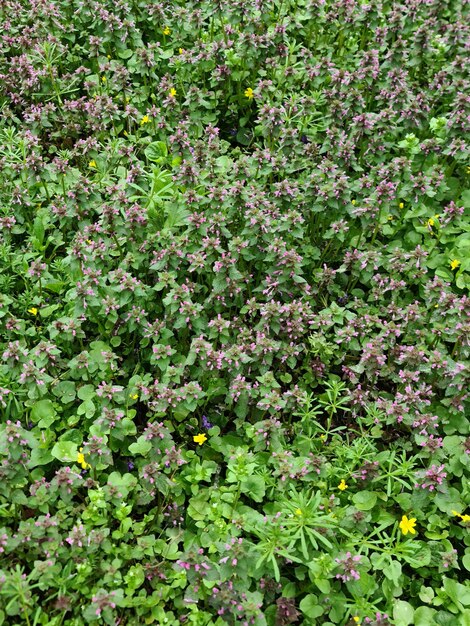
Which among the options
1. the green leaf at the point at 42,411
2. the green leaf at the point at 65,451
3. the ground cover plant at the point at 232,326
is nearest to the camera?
the ground cover plant at the point at 232,326

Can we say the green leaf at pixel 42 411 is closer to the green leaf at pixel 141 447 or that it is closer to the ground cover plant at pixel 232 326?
A: the ground cover plant at pixel 232 326

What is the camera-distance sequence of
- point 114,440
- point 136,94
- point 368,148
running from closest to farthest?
point 114,440 < point 368,148 < point 136,94

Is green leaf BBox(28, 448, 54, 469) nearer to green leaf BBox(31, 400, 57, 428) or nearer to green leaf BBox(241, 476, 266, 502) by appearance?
green leaf BBox(31, 400, 57, 428)

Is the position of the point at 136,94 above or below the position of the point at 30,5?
below

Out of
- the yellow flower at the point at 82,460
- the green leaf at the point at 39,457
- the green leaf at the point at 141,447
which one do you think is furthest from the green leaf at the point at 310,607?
the green leaf at the point at 39,457

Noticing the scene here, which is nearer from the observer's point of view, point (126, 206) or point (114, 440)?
point (114, 440)

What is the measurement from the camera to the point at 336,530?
3.47 meters

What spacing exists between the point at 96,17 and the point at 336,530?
186 inches

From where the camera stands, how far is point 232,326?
4.15 metres

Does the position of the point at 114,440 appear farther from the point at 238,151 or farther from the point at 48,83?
the point at 48,83

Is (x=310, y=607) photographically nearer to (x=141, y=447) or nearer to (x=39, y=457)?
(x=141, y=447)

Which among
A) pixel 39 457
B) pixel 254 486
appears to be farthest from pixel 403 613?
pixel 39 457

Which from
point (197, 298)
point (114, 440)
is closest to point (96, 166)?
point (197, 298)

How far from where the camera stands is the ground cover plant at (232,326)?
3293 millimetres
